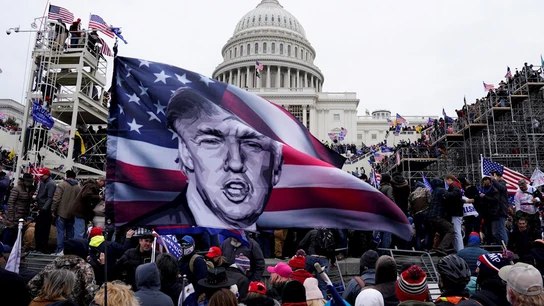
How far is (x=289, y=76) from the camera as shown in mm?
86562

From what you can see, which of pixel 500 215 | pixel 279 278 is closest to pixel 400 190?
pixel 500 215

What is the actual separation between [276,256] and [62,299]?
620 centimetres

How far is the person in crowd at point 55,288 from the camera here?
329 cm

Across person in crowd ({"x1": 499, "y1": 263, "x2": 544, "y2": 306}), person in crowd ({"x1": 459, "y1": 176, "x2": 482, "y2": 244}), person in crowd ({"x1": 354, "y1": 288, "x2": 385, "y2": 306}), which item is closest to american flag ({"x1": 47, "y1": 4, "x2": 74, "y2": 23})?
person in crowd ({"x1": 459, "y1": 176, "x2": 482, "y2": 244})

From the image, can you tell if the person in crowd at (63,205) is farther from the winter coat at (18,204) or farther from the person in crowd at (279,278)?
the person in crowd at (279,278)

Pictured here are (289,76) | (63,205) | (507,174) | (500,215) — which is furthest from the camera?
(289,76)

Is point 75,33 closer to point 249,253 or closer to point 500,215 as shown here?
point 249,253

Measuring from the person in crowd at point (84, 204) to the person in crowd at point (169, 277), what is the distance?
4041 mm

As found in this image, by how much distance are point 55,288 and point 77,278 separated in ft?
0.84

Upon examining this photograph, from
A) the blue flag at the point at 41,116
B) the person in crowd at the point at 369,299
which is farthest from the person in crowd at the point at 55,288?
the blue flag at the point at 41,116

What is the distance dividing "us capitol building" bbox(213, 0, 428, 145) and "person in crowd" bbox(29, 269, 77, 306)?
6855 centimetres

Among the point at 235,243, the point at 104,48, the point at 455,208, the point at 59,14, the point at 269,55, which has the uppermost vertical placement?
the point at 269,55

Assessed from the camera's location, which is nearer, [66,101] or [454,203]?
[454,203]

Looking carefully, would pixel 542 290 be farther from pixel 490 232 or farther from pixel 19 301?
pixel 490 232
